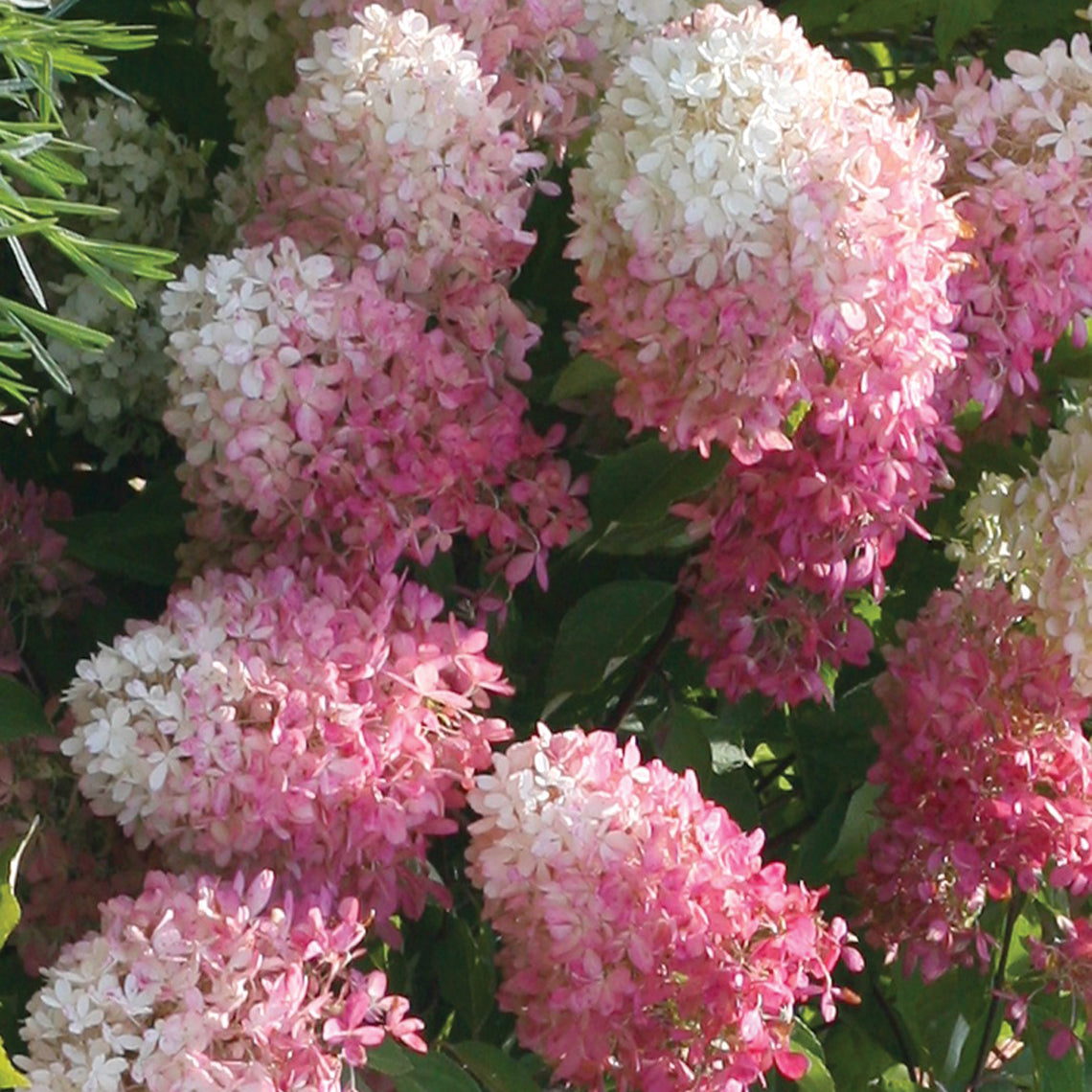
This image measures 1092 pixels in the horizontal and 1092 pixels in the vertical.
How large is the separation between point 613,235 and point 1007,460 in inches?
11.4

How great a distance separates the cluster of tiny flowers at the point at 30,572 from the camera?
3.02 ft

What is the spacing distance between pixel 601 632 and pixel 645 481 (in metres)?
0.08

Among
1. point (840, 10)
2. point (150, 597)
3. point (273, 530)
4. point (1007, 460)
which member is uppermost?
point (840, 10)

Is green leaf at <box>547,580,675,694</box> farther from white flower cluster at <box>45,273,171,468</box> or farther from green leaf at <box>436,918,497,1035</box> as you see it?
white flower cluster at <box>45,273,171,468</box>

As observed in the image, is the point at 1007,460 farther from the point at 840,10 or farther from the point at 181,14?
the point at 181,14

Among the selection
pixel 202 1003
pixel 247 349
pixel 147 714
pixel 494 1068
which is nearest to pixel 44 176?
pixel 247 349

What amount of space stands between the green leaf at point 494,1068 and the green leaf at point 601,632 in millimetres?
174

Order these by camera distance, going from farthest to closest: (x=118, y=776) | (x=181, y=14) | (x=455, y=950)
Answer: (x=181, y=14)
(x=455, y=950)
(x=118, y=776)

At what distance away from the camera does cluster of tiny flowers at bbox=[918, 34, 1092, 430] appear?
2.75 feet

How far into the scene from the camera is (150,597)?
3.44ft

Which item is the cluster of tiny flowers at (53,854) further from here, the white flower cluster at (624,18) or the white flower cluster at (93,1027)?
the white flower cluster at (624,18)

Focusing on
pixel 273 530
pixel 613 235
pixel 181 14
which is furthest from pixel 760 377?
pixel 181 14

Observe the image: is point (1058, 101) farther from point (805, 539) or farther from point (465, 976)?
point (465, 976)

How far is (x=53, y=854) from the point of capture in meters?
0.84
